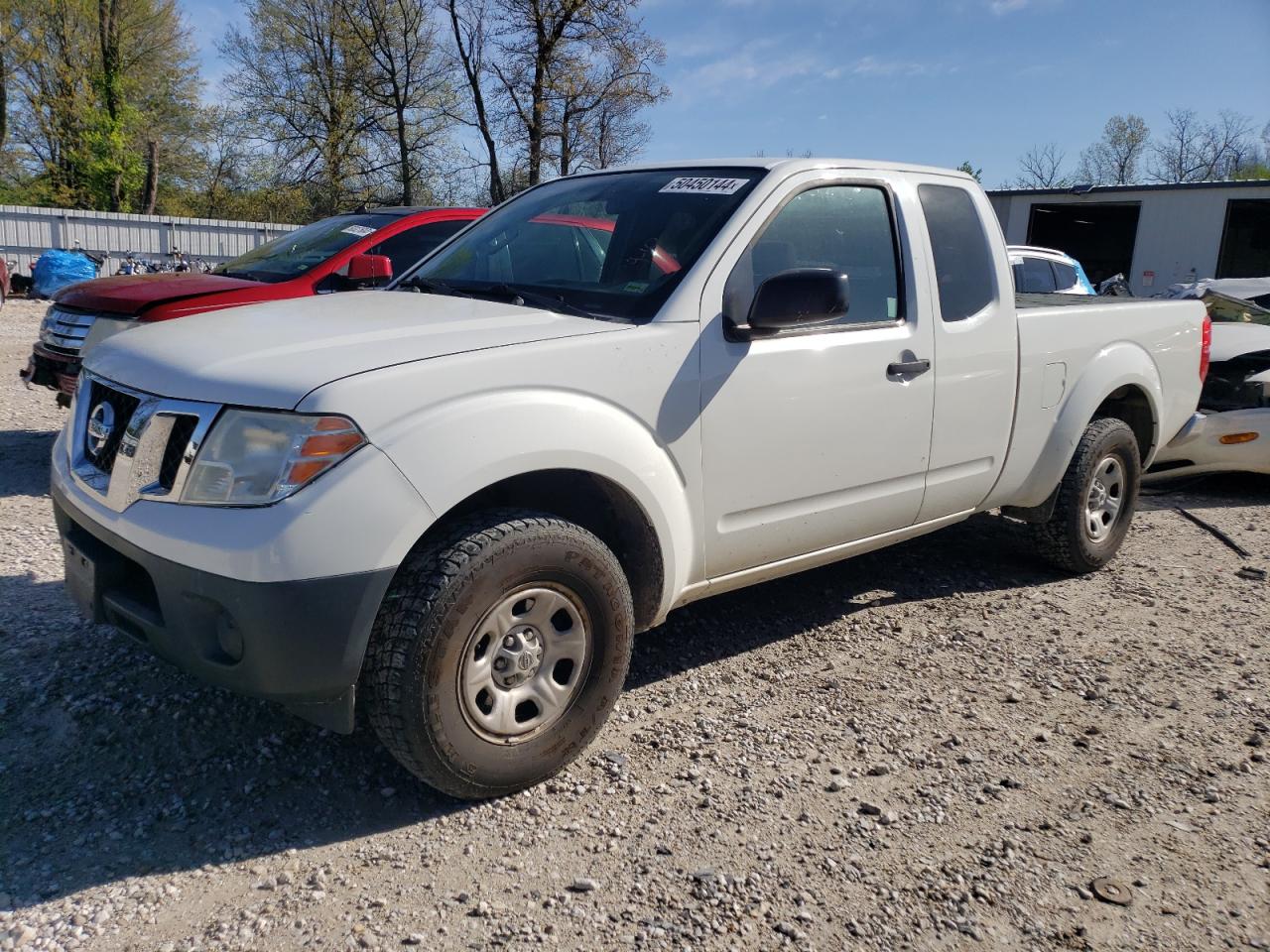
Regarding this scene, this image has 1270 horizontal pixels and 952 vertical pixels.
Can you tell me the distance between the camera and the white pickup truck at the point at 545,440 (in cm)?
257

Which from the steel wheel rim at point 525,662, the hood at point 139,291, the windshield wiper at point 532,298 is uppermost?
the windshield wiper at point 532,298

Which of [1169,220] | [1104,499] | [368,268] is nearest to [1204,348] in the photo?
[1104,499]

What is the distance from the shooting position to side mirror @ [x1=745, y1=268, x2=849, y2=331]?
330 cm

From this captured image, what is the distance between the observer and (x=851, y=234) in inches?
156

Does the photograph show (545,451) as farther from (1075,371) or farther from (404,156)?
(404,156)

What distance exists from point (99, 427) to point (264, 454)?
0.87 metres

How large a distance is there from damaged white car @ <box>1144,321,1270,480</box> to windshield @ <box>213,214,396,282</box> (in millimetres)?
5910

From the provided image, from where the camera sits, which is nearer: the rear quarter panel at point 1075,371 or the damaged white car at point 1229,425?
the rear quarter panel at point 1075,371

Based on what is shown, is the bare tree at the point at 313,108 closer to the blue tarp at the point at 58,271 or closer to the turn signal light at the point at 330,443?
the blue tarp at the point at 58,271

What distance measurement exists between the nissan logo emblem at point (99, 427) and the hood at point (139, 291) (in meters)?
3.20

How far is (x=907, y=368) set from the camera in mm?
3932

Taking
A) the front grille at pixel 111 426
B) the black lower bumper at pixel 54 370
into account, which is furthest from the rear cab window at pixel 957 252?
the black lower bumper at pixel 54 370

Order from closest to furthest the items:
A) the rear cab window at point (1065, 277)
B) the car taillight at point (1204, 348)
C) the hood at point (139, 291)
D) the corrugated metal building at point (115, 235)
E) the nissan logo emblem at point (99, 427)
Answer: the nissan logo emblem at point (99, 427) → the car taillight at point (1204, 348) → the hood at point (139, 291) → the rear cab window at point (1065, 277) → the corrugated metal building at point (115, 235)

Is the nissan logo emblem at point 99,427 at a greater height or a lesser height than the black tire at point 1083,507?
greater
